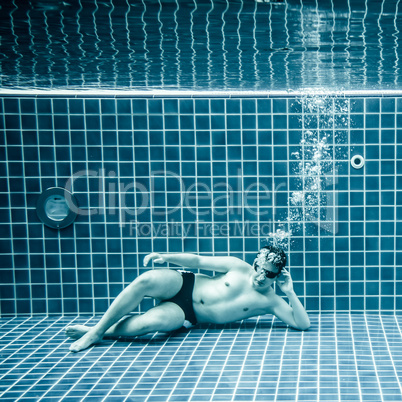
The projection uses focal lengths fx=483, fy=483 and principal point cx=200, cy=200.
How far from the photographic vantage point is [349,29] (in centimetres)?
216

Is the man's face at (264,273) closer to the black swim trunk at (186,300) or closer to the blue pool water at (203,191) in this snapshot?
the blue pool water at (203,191)

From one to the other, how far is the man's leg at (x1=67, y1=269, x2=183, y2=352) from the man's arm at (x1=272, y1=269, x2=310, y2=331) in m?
0.78

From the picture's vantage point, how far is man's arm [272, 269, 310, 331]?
3.52 metres

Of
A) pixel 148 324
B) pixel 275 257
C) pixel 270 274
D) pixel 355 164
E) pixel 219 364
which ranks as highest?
pixel 355 164

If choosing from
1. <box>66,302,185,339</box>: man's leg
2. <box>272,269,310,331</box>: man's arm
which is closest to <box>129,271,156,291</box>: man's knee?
<box>66,302,185,339</box>: man's leg

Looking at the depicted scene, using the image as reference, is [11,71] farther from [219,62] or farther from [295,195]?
[295,195]

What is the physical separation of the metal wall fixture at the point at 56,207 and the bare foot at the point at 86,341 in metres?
1.06

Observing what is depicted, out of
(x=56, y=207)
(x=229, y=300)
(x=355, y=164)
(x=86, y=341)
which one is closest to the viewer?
(x=86, y=341)

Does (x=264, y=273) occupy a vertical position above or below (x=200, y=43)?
below

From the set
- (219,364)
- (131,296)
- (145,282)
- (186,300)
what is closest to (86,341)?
(131,296)

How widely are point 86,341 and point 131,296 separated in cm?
43

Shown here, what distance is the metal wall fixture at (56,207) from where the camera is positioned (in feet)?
13.2

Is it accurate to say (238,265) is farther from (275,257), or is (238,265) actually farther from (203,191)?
(203,191)

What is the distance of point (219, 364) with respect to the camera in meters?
3.01
